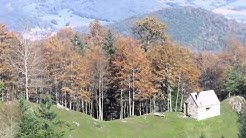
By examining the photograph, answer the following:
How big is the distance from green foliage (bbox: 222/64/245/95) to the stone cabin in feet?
47.1

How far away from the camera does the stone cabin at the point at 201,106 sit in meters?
101

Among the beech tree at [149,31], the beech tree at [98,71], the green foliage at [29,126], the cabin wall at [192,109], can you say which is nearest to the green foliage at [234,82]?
the beech tree at [149,31]

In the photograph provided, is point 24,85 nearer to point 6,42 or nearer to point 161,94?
point 6,42

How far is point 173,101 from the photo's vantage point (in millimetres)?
116375

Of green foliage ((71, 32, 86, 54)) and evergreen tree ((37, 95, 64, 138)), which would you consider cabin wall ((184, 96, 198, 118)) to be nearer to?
green foliage ((71, 32, 86, 54))

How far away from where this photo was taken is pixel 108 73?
340ft

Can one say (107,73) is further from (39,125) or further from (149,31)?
(39,125)

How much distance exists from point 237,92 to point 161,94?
20.4 metres

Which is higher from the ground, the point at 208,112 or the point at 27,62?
the point at 27,62

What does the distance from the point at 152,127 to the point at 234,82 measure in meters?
31.5

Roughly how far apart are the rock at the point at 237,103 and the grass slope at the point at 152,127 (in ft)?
9.91

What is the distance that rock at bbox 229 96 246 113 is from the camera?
4220 inches

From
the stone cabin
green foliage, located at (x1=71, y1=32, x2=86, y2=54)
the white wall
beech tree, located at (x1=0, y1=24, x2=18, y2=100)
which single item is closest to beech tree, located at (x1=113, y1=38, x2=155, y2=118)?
the stone cabin

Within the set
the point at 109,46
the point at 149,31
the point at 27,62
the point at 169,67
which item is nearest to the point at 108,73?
the point at 109,46
